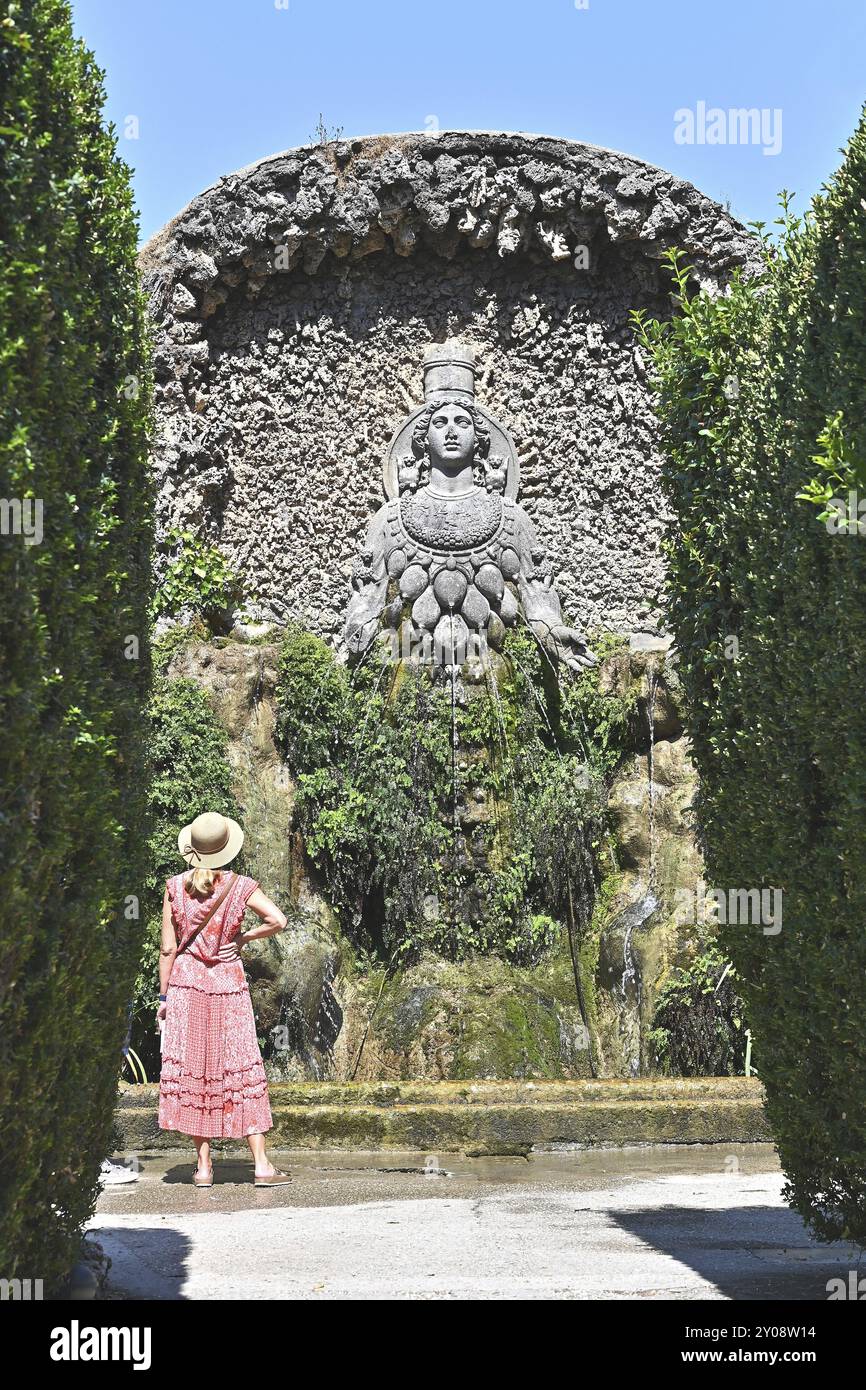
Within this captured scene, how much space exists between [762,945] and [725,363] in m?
2.14

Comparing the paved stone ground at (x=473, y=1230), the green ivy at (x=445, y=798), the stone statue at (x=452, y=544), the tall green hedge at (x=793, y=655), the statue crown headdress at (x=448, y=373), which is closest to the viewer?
the tall green hedge at (x=793, y=655)

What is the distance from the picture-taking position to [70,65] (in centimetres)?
341

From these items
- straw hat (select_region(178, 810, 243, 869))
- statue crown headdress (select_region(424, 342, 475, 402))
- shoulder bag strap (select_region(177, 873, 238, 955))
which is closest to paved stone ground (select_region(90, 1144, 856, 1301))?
shoulder bag strap (select_region(177, 873, 238, 955))

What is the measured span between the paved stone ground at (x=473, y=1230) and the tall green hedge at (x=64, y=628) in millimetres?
809

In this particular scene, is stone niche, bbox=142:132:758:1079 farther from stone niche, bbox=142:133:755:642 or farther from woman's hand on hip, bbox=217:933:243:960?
woman's hand on hip, bbox=217:933:243:960

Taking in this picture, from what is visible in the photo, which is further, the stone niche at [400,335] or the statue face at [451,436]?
the stone niche at [400,335]

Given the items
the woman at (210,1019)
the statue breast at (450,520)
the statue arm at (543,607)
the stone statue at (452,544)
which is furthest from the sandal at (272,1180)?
the statue breast at (450,520)

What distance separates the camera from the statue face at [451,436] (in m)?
12.8

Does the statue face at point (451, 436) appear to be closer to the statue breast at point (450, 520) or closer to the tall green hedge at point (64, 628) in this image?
the statue breast at point (450, 520)

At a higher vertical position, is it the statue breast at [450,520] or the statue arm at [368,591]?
the statue breast at [450,520]

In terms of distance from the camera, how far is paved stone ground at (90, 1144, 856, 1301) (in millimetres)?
4062

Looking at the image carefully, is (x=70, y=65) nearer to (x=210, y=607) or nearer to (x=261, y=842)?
(x=261, y=842)

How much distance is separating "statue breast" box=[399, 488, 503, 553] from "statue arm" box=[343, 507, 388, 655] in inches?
12.2

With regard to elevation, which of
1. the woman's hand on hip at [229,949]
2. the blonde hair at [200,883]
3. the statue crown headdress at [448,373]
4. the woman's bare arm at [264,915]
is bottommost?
the woman's hand on hip at [229,949]
